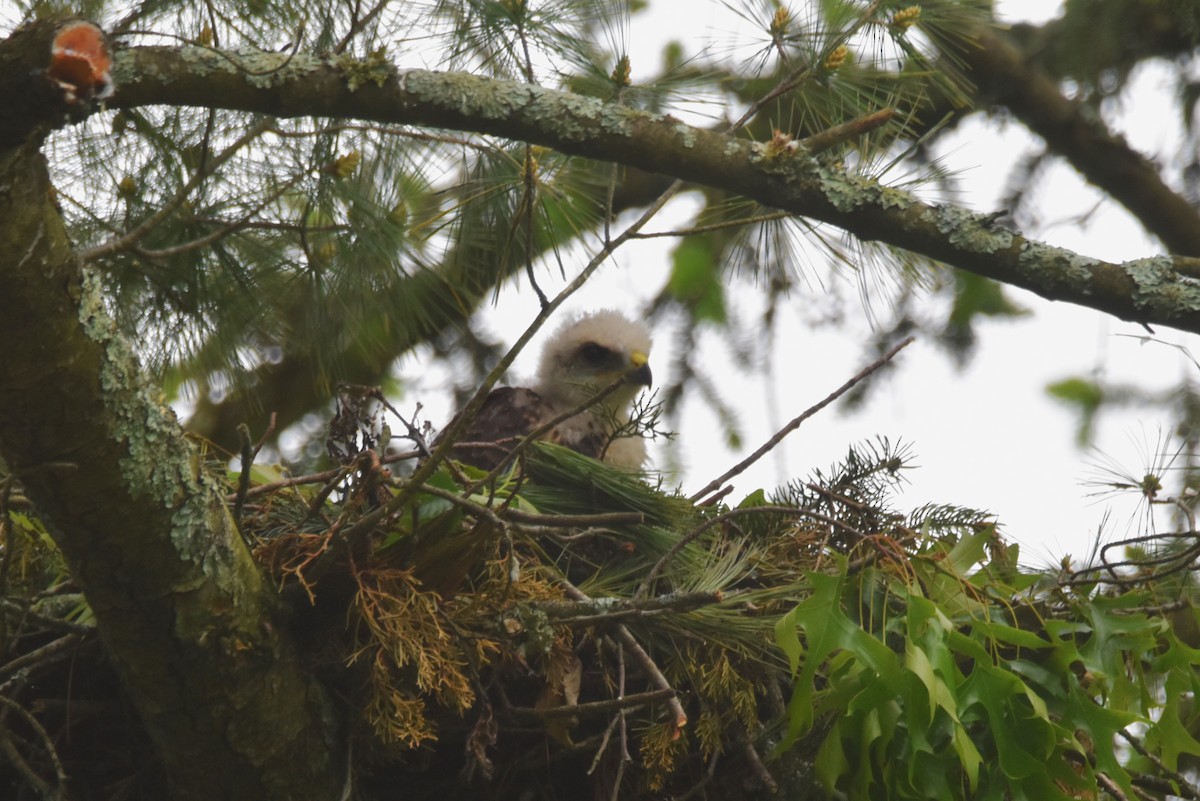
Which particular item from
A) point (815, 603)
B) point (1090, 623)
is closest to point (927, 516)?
point (1090, 623)

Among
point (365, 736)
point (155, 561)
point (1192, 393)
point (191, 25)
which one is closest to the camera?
point (155, 561)

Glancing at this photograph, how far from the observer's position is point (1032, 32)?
4.59 metres

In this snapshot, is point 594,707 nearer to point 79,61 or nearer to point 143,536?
point 143,536

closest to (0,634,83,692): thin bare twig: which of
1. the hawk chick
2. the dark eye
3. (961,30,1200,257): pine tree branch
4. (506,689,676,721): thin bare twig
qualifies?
(506,689,676,721): thin bare twig

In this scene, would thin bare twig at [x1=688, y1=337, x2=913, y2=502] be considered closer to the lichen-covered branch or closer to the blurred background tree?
the blurred background tree

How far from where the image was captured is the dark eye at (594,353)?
Result: 466 centimetres

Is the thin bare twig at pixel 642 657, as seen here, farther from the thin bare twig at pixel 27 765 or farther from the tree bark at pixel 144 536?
the thin bare twig at pixel 27 765

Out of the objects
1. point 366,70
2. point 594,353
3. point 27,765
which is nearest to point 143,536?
point 27,765

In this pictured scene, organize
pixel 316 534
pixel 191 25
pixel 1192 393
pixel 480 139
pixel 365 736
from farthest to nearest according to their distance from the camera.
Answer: pixel 1192 393 < pixel 480 139 < pixel 191 25 < pixel 316 534 < pixel 365 736

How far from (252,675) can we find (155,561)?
0.98ft

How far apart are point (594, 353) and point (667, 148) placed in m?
2.11

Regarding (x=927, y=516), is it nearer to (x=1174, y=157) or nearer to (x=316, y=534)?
(x=316, y=534)

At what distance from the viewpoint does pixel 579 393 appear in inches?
180

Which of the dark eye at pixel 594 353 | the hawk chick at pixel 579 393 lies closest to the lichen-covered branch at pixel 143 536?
the hawk chick at pixel 579 393
